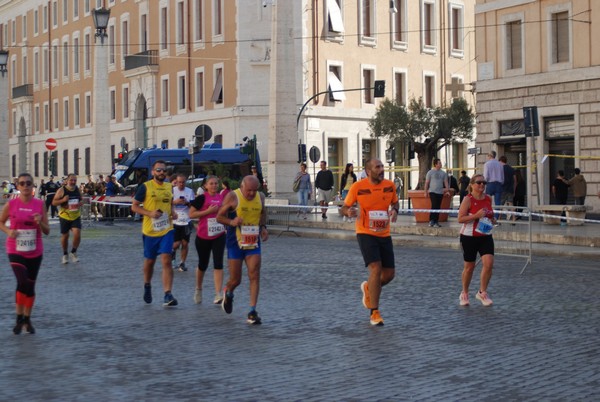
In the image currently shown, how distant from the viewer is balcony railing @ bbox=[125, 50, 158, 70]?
63594 mm

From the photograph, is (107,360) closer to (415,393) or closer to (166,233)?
(415,393)

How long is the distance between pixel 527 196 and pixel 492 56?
514 centimetres

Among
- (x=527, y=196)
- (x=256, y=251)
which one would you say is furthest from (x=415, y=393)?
(x=527, y=196)

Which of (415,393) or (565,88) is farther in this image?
(565,88)

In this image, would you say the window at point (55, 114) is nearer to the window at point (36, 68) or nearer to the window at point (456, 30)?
the window at point (36, 68)

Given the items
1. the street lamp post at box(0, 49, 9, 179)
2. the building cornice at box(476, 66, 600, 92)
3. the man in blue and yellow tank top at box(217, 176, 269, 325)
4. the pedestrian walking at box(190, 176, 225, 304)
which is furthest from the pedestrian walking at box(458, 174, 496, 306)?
the street lamp post at box(0, 49, 9, 179)

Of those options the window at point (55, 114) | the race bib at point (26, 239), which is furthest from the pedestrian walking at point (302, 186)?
the window at point (55, 114)

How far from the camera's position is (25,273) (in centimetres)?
1223

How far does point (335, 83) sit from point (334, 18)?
2.91 metres

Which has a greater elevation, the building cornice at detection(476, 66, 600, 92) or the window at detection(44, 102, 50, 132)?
the window at detection(44, 102, 50, 132)

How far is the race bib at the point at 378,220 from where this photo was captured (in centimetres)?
1286

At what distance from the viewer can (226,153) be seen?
4769 cm

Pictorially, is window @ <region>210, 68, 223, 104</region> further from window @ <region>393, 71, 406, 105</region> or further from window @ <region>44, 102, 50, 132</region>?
window @ <region>44, 102, 50, 132</region>

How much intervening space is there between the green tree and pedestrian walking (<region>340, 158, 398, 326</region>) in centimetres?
4275
